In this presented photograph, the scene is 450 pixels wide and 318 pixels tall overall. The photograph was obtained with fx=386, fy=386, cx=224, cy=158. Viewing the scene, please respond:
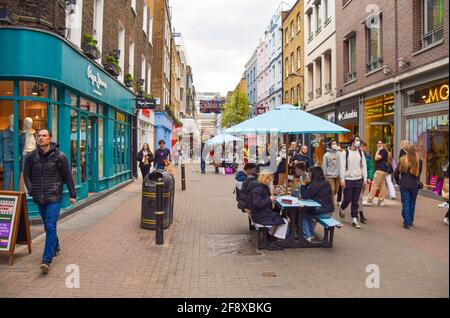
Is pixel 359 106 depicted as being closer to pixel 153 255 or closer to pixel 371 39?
pixel 371 39

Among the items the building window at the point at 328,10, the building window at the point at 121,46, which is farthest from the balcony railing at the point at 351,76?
the building window at the point at 121,46

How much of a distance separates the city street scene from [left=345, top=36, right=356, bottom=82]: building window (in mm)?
1283

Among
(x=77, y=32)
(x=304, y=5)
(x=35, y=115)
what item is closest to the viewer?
(x=35, y=115)

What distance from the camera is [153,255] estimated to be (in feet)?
18.9

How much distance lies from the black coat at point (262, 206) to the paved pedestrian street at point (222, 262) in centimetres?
49

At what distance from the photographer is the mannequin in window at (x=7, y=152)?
7684 mm

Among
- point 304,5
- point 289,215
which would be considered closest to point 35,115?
point 289,215

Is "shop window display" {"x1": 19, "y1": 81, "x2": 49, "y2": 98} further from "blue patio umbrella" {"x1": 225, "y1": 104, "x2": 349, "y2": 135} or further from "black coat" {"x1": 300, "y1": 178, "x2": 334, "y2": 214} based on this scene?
"black coat" {"x1": 300, "y1": 178, "x2": 334, "y2": 214}

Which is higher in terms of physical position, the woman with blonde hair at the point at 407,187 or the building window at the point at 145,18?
the building window at the point at 145,18

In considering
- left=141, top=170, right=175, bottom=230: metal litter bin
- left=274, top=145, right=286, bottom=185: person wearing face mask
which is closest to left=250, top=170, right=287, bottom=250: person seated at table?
left=141, top=170, right=175, bottom=230: metal litter bin

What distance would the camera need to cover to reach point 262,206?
5973 mm

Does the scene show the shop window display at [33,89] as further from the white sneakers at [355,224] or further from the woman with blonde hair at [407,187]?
the woman with blonde hair at [407,187]

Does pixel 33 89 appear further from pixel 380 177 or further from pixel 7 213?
pixel 380 177
